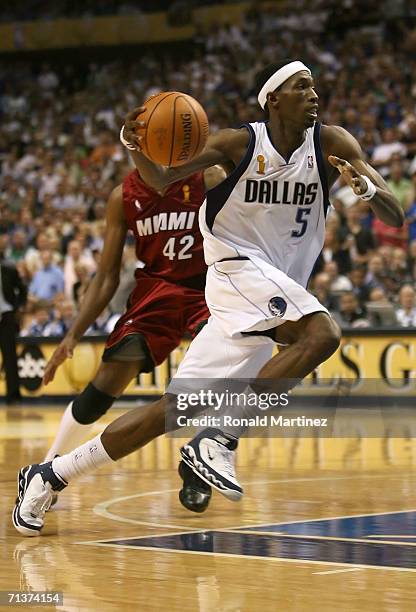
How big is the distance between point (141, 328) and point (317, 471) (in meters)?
2.16

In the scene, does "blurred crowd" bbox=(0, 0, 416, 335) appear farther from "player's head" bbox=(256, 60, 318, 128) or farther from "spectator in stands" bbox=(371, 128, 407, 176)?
"player's head" bbox=(256, 60, 318, 128)

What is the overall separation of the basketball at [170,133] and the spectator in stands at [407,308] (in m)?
7.68

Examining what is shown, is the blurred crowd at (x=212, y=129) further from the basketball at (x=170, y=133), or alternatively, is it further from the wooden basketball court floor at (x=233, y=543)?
the basketball at (x=170, y=133)

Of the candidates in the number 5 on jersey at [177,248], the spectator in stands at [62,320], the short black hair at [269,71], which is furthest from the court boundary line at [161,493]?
the spectator in stands at [62,320]

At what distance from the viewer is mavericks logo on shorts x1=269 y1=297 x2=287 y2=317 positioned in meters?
5.82

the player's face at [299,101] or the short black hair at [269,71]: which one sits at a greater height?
the short black hair at [269,71]

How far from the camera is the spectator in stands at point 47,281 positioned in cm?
1653

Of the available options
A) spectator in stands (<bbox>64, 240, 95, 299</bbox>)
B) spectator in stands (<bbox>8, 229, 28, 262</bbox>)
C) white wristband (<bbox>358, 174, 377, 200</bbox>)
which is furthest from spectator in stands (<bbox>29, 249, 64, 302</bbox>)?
white wristband (<bbox>358, 174, 377, 200</bbox>)

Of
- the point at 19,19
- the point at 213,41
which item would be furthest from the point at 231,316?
the point at 19,19

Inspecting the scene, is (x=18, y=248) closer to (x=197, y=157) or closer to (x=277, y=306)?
(x=197, y=157)

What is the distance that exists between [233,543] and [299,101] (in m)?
1.99

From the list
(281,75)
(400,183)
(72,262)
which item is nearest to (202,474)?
(281,75)

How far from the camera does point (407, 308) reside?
44.5 ft

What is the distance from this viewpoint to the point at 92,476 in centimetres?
834
